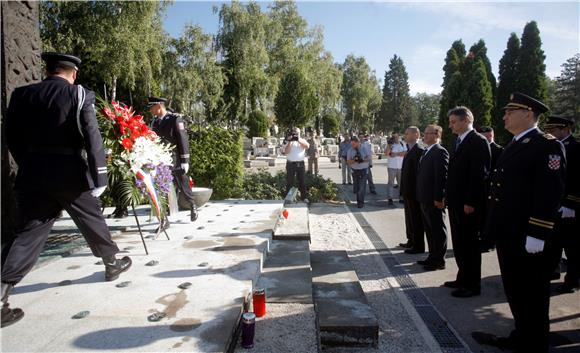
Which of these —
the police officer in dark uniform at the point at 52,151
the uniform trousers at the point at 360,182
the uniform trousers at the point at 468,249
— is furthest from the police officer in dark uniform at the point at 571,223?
the uniform trousers at the point at 360,182

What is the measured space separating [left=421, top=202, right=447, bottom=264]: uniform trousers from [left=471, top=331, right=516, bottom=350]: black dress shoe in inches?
75.6

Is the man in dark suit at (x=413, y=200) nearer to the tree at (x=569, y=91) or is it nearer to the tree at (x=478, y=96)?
the tree at (x=478, y=96)

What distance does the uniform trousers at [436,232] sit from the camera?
545 cm

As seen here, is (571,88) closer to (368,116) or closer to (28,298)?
(368,116)

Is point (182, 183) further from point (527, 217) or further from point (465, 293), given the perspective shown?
point (527, 217)

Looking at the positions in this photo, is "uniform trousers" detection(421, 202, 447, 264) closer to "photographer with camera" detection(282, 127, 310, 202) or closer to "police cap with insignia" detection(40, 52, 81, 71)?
"police cap with insignia" detection(40, 52, 81, 71)

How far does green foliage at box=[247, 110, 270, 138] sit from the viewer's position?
126ft

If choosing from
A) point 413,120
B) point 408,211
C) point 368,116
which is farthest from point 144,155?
point 413,120

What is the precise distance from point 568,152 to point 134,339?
531 cm

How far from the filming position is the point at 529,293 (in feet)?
10.4

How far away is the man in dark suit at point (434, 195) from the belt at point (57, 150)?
14.0 feet

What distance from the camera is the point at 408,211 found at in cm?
655

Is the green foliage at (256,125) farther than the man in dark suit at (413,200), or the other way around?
the green foliage at (256,125)

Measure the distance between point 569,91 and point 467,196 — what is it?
5843cm
